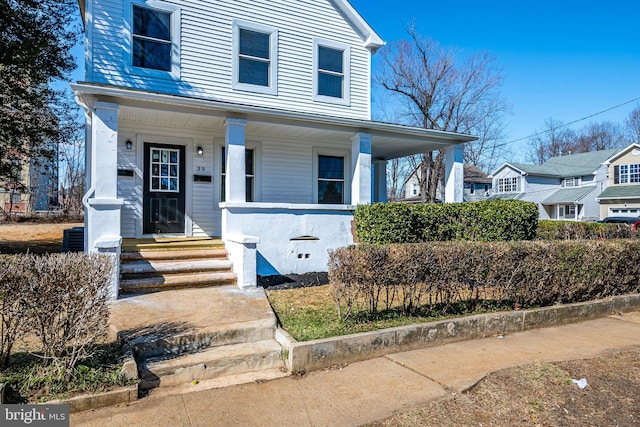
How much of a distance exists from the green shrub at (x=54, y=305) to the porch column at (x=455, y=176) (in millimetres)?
9297

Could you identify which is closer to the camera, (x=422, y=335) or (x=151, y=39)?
(x=422, y=335)

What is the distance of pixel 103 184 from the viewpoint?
6.81m

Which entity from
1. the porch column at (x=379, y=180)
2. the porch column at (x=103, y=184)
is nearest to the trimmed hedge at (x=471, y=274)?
the porch column at (x=103, y=184)

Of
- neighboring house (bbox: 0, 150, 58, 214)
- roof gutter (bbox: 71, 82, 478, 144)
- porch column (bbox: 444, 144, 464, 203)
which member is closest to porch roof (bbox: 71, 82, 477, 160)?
roof gutter (bbox: 71, 82, 478, 144)

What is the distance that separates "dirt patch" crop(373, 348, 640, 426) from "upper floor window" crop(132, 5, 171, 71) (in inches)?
357

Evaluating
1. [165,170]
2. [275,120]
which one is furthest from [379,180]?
[165,170]

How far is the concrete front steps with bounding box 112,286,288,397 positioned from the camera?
381 centimetres

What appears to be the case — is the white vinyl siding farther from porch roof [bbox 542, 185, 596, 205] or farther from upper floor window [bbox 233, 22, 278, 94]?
porch roof [bbox 542, 185, 596, 205]

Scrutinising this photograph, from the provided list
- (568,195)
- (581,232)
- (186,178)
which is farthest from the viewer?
(568,195)

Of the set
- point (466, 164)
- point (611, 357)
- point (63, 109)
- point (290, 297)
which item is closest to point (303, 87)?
point (290, 297)

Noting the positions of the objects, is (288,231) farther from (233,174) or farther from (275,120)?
(275,120)

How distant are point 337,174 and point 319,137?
4.75ft

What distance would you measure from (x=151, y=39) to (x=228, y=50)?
5.91ft

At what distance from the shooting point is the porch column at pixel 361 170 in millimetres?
9617
